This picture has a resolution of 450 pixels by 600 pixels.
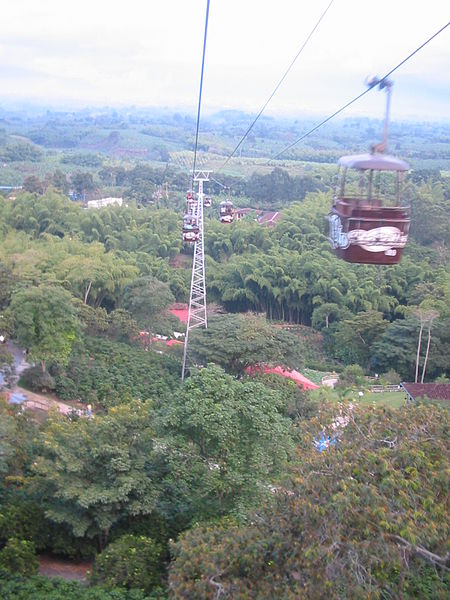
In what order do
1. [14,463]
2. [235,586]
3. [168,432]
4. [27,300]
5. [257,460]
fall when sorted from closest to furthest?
[235,586], [257,460], [168,432], [14,463], [27,300]

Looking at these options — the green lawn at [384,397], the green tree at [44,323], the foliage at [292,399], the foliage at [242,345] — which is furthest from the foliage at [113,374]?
the green lawn at [384,397]

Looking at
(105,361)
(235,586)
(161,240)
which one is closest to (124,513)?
(235,586)

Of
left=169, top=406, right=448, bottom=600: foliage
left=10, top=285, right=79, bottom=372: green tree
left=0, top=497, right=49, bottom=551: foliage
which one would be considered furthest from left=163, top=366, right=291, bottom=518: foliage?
left=10, top=285, right=79, bottom=372: green tree

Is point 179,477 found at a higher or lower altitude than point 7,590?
higher

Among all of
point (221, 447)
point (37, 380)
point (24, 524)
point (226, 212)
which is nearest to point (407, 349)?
point (226, 212)

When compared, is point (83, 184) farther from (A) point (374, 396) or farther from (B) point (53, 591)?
(B) point (53, 591)

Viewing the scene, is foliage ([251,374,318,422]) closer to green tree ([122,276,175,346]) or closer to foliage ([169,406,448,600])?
green tree ([122,276,175,346])

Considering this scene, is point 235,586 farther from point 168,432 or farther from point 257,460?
point 168,432
